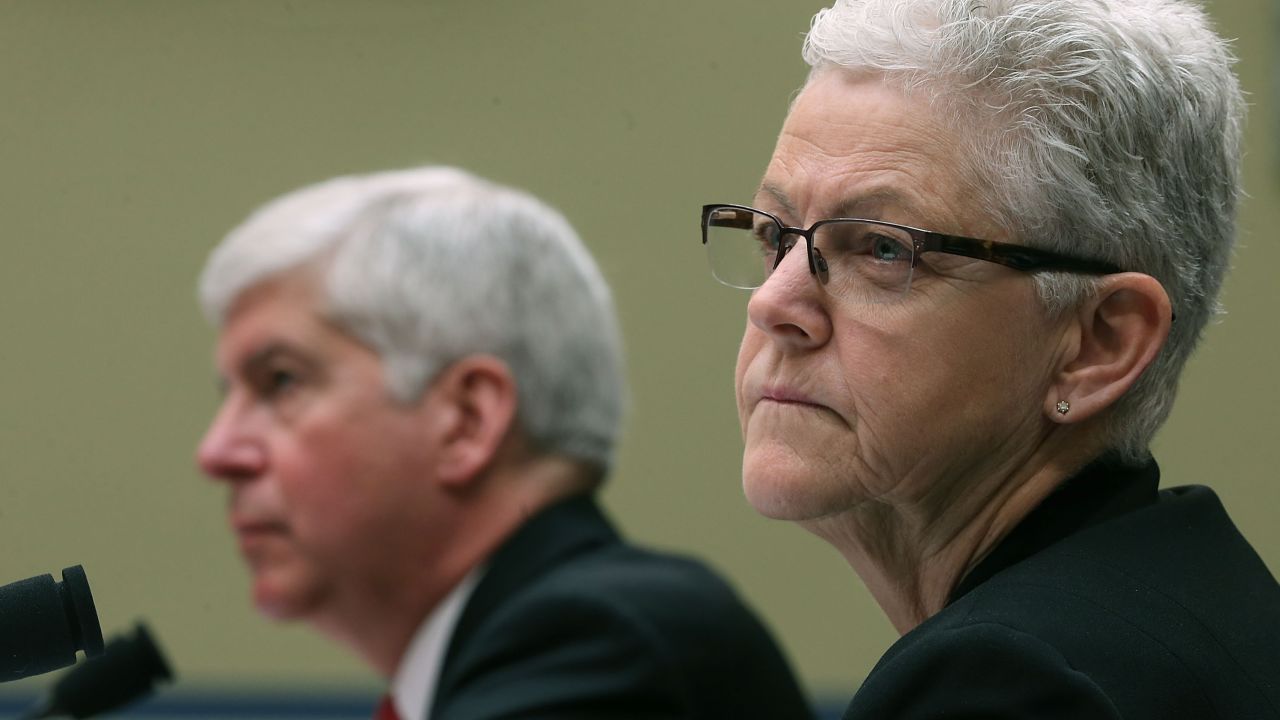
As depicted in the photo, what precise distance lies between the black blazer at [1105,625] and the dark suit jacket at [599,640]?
222 millimetres

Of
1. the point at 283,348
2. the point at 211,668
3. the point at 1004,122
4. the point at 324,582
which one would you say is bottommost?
the point at 211,668

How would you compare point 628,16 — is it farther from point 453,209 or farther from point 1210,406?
point 1210,406

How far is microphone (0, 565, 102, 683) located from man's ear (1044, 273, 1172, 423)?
1.68 ft

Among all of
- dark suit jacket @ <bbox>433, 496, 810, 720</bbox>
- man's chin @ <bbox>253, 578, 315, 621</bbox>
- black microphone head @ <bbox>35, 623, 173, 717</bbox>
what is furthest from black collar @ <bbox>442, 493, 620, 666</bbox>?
black microphone head @ <bbox>35, 623, 173, 717</bbox>

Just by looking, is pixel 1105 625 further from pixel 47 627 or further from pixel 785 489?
pixel 47 627

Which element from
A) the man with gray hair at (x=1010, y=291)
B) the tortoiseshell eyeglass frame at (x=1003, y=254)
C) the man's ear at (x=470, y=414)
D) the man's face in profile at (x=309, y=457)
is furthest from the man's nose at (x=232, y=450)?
the tortoiseshell eyeglass frame at (x=1003, y=254)

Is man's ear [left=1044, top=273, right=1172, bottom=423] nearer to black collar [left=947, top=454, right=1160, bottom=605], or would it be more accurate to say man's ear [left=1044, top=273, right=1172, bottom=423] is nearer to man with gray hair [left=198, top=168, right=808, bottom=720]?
black collar [left=947, top=454, right=1160, bottom=605]

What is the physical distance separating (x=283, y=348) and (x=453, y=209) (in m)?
0.18

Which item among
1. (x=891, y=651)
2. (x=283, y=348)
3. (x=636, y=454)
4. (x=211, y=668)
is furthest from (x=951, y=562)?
(x=211, y=668)

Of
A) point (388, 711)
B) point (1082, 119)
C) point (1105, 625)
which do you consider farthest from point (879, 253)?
point (388, 711)

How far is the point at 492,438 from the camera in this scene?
1.09 metres

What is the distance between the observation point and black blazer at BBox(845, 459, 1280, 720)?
663 mm

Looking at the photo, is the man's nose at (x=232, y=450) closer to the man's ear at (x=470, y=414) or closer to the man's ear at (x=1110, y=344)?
the man's ear at (x=470, y=414)

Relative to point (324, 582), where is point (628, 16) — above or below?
above
